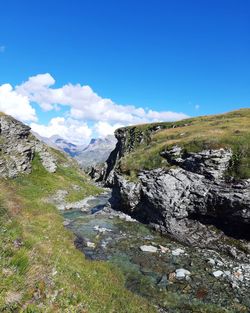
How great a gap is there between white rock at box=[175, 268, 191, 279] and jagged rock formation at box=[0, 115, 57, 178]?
38.0m

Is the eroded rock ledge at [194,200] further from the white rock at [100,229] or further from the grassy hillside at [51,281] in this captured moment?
the grassy hillside at [51,281]

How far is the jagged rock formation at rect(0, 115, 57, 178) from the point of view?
54.6 metres

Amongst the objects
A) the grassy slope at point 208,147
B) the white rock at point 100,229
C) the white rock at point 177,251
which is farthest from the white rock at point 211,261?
the white rock at point 100,229

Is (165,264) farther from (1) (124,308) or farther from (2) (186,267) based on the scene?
(1) (124,308)

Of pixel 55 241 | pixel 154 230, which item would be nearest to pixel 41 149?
pixel 154 230

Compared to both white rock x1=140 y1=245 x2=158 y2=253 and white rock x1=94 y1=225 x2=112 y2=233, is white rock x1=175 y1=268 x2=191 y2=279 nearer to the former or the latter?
white rock x1=140 y1=245 x2=158 y2=253

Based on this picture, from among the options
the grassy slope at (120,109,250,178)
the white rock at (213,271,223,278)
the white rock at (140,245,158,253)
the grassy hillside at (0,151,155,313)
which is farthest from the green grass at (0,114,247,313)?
the grassy slope at (120,109,250,178)

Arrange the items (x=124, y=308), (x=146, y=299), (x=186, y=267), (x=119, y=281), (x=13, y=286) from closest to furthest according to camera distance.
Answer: (x=13, y=286), (x=124, y=308), (x=146, y=299), (x=119, y=281), (x=186, y=267)

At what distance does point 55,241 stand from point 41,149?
44.4m

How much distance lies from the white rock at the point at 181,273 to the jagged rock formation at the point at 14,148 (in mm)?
37984

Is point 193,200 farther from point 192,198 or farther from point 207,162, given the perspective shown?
point 207,162

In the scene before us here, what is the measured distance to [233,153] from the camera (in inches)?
1475

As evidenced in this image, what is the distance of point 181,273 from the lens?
24.1 meters

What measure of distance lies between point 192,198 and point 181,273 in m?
13.6
